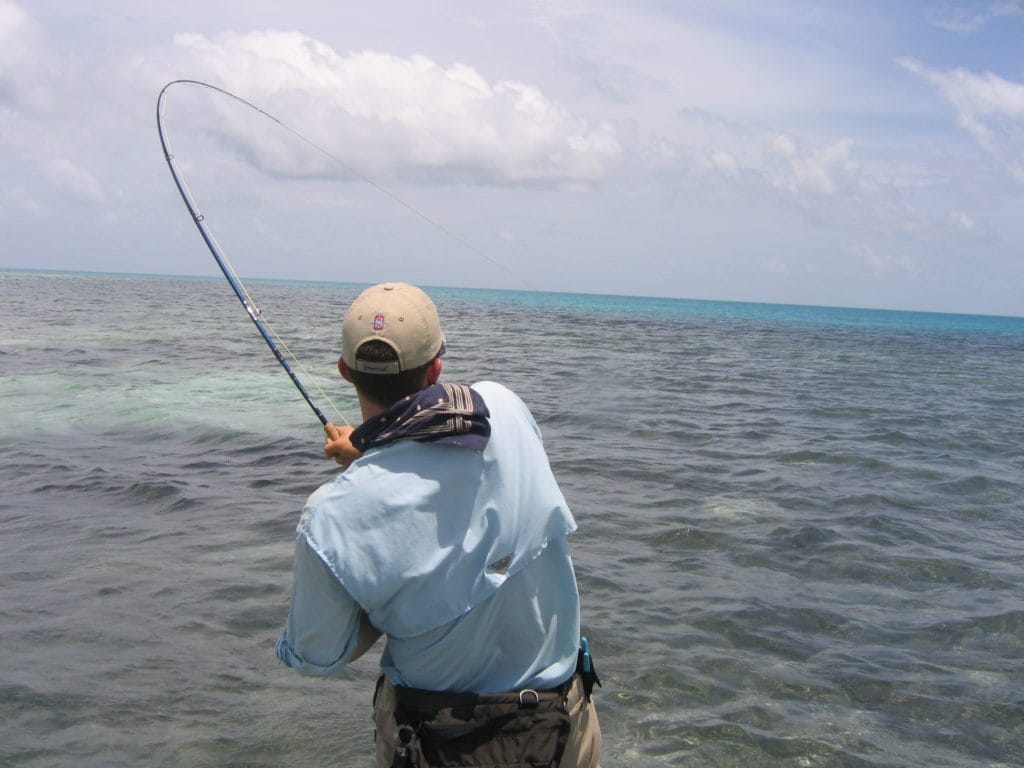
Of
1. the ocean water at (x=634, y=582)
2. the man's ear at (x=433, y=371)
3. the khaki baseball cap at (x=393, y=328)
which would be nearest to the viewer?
the khaki baseball cap at (x=393, y=328)

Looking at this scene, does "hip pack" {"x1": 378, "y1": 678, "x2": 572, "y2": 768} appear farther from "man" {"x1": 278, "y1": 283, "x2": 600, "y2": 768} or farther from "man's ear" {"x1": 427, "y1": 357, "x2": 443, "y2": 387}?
"man's ear" {"x1": 427, "y1": 357, "x2": 443, "y2": 387}

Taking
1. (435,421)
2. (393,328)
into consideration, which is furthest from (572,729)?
(393,328)

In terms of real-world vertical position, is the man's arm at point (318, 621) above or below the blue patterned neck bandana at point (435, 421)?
below

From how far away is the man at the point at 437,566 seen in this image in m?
1.83

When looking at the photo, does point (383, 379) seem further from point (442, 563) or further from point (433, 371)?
point (442, 563)

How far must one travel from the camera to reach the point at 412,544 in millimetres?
1844

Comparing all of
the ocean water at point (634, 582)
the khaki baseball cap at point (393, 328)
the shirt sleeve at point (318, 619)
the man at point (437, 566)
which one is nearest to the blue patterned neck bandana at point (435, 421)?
the man at point (437, 566)

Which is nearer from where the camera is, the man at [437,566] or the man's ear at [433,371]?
the man at [437,566]

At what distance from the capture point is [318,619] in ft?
6.15

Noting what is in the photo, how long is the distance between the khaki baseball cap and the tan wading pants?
2.64ft

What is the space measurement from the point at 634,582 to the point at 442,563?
4.56 m

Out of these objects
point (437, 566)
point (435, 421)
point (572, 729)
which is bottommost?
point (572, 729)

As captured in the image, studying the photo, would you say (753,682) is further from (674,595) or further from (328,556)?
(328,556)

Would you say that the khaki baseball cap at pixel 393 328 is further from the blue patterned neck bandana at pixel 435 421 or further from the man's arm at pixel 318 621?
the man's arm at pixel 318 621
